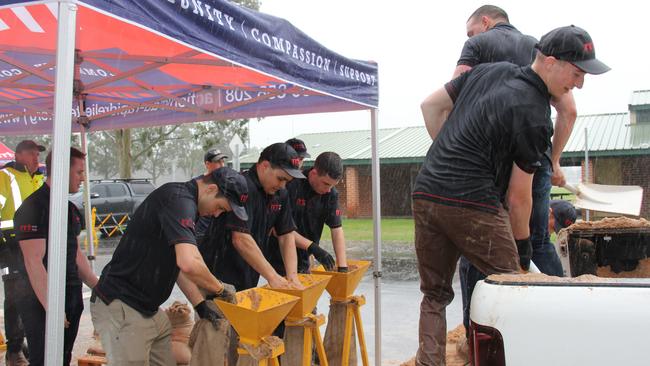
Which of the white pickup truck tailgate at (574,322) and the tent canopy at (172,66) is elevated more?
the tent canopy at (172,66)

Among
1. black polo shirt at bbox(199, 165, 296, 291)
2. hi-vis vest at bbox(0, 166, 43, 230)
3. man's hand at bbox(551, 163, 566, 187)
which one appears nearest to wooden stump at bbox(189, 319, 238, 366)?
black polo shirt at bbox(199, 165, 296, 291)

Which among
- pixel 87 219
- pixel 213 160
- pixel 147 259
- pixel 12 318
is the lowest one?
pixel 12 318

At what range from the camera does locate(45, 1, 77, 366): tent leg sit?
2430 mm

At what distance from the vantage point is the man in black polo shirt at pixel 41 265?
386 centimetres

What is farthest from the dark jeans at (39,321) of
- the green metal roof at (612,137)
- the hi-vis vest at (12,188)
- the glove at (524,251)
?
the green metal roof at (612,137)

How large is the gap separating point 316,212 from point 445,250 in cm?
228

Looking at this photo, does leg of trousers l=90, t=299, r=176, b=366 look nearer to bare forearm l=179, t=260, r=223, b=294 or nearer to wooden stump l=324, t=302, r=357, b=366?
bare forearm l=179, t=260, r=223, b=294

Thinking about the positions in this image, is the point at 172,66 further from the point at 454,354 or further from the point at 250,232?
the point at 454,354

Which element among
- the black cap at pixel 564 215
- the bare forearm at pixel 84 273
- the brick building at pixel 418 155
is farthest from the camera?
the brick building at pixel 418 155

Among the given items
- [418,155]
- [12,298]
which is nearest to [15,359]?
[12,298]

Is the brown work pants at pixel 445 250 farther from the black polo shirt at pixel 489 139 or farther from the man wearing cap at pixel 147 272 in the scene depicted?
the man wearing cap at pixel 147 272

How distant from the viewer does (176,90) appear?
6273mm

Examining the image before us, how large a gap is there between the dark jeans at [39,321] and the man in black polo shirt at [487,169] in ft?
8.66

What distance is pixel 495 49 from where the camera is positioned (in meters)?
3.70
